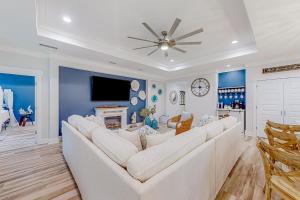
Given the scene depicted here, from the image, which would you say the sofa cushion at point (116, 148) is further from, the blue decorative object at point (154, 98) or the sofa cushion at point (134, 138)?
the blue decorative object at point (154, 98)

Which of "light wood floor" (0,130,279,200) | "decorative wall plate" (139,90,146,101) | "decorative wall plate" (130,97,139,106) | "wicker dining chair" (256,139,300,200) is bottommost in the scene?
"light wood floor" (0,130,279,200)

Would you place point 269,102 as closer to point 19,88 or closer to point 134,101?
point 134,101

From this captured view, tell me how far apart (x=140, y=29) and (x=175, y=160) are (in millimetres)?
2738

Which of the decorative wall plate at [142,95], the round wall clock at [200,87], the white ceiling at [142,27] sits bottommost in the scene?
the decorative wall plate at [142,95]

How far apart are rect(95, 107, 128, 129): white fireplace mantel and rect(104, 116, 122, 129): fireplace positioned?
5.0 inches

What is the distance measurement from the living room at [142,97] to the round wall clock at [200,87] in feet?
0.16

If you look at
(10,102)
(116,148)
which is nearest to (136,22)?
(116,148)

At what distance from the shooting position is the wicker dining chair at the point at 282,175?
1.00 meters

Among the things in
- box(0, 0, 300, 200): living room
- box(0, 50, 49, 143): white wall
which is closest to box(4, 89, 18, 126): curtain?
box(0, 0, 300, 200): living room

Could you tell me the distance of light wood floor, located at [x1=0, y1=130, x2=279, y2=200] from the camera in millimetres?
1780

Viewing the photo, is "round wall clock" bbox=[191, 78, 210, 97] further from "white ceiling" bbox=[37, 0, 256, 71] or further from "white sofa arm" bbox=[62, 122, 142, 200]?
"white sofa arm" bbox=[62, 122, 142, 200]

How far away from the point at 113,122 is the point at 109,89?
1273 millimetres

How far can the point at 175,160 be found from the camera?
1.10m

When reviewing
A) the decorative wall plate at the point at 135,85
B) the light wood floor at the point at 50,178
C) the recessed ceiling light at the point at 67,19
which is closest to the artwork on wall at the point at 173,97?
the decorative wall plate at the point at 135,85
